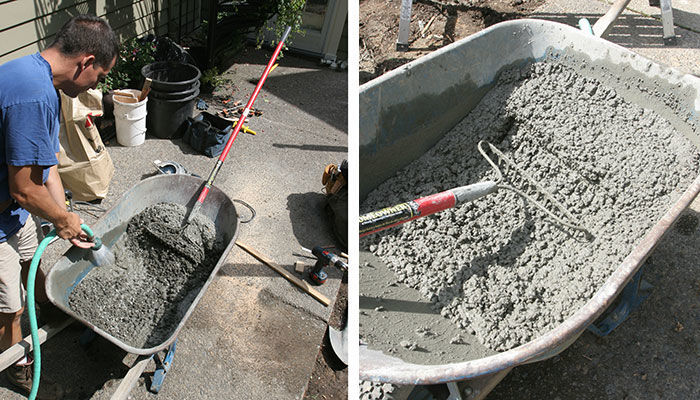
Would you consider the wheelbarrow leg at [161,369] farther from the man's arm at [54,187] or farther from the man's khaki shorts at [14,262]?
the man's arm at [54,187]

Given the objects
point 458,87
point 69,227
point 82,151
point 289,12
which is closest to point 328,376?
point 69,227

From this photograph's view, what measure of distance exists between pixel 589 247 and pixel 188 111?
365cm

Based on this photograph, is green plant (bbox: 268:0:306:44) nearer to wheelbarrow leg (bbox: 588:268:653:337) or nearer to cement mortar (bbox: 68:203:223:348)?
cement mortar (bbox: 68:203:223:348)

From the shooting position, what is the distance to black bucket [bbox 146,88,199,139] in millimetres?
4844

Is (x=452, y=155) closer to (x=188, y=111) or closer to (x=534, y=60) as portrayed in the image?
(x=534, y=60)

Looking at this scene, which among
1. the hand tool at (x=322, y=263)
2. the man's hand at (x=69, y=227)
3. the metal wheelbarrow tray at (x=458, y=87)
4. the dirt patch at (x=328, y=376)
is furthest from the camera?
the hand tool at (x=322, y=263)

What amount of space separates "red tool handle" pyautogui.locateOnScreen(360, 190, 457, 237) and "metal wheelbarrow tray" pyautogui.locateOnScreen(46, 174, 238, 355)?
886 mm

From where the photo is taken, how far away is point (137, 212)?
3244 millimetres

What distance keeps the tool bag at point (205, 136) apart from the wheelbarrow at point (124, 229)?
5.05 feet

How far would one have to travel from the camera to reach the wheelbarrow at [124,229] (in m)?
2.57

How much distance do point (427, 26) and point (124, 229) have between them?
4558mm

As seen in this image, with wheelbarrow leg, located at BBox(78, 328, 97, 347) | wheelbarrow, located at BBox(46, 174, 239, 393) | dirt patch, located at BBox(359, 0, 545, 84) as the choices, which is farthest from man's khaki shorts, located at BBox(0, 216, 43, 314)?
dirt patch, located at BBox(359, 0, 545, 84)

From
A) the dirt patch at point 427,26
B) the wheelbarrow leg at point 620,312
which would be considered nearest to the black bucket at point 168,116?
the dirt patch at point 427,26

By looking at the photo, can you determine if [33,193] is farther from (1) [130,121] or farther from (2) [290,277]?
(1) [130,121]
